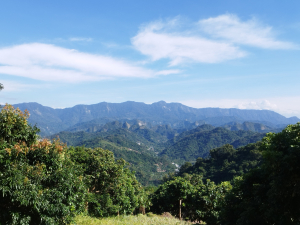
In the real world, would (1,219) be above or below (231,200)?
above

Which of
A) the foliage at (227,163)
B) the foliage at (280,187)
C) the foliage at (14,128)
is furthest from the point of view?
the foliage at (227,163)

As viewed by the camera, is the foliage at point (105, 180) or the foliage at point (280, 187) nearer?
the foliage at point (280, 187)

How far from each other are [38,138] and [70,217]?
3.28 meters

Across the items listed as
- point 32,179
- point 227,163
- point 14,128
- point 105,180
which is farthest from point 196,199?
point 227,163

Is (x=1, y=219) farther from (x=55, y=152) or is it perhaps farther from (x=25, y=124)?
(x=25, y=124)

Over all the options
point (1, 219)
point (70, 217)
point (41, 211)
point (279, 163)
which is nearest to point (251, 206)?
point (279, 163)

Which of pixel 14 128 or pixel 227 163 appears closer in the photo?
pixel 14 128

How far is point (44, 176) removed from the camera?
22.3 ft

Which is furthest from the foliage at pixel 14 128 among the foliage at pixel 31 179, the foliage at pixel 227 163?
the foliage at pixel 227 163

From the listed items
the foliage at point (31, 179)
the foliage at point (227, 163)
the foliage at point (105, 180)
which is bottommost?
the foliage at point (227, 163)

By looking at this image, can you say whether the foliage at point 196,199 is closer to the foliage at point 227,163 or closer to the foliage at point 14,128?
the foliage at point 14,128

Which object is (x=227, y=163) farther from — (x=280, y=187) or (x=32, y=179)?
(x=32, y=179)

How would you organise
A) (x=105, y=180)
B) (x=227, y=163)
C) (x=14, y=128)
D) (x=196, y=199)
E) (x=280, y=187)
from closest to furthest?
(x=280, y=187)
(x=14, y=128)
(x=105, y=180)
(x=196, y=199)
(x=227, y=163)

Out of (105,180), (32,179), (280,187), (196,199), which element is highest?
(32,179)
